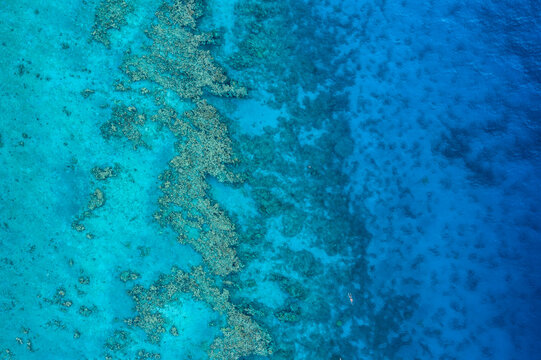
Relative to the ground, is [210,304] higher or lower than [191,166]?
lower

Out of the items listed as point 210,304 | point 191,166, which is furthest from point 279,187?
point 210,304

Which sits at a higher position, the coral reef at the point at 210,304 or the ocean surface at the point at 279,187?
the ocean surface at the point at 279,187

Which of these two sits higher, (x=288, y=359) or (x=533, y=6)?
(x=533, y=6)

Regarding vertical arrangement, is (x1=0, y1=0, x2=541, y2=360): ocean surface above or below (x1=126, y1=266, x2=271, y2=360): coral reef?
above

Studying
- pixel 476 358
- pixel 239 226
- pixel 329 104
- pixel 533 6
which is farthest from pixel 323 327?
pixel 533 6

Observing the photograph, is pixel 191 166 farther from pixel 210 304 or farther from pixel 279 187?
pixel 210 304

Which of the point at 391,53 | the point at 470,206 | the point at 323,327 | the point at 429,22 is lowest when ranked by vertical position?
the point at 323,327

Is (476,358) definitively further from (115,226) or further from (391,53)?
(115,226)
